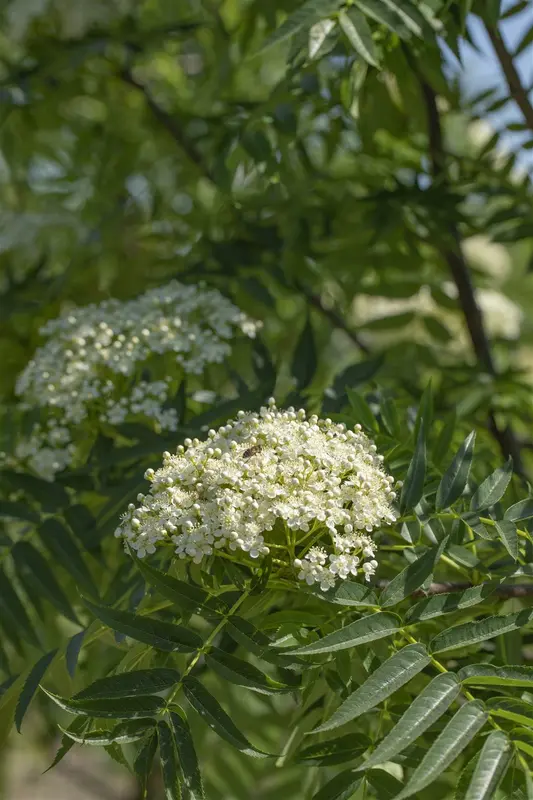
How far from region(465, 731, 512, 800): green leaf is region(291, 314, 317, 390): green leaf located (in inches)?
35.5

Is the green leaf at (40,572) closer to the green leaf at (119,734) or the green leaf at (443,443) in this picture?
the green leaf at (119,734)

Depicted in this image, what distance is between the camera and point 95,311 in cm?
169

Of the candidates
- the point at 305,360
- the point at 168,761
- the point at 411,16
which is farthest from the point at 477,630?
the point at 411,16

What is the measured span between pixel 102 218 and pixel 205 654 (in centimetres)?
152

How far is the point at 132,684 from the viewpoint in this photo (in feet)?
3.35

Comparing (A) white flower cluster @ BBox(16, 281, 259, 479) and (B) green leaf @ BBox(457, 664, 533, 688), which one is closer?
(B) green leaf @ BBox(457, 664, 533, 688)

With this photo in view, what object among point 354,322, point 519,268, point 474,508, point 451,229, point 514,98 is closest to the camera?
point 474,508

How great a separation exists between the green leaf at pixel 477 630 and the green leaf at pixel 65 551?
61 centimetres

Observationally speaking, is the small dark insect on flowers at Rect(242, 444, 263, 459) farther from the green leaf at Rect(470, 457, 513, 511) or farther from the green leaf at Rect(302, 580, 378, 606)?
the green leaf at Rect(470, 457, 513, 511)

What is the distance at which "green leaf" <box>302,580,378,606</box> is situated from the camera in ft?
3.43

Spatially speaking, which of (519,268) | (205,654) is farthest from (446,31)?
(519,268)

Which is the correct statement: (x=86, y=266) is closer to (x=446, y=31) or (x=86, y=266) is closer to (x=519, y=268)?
(x=446, y=31)

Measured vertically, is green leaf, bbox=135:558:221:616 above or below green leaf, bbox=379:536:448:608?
above

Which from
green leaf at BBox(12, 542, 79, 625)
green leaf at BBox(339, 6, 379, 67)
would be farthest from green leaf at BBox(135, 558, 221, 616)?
green leaf at BBox(339, 6, 379, 67)
